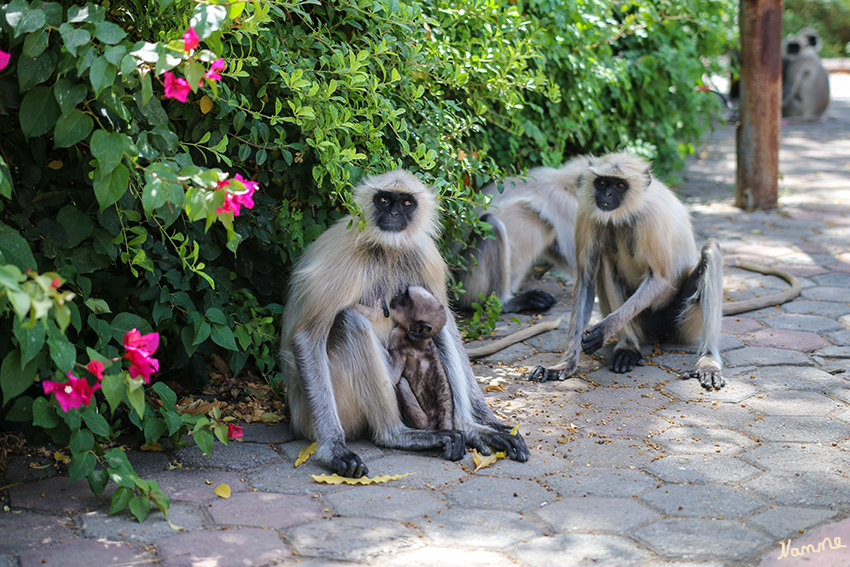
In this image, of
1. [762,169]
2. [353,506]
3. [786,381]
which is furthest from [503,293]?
[762,169]

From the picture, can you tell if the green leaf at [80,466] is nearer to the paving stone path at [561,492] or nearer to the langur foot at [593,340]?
the paving stone path at [561,492]

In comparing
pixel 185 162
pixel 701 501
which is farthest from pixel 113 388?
pixel 701 501

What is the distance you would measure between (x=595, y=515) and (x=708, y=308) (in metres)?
1.90

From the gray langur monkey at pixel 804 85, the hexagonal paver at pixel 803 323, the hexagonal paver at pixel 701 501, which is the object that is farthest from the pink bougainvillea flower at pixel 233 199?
the gray langur monkey at pixel 804 85

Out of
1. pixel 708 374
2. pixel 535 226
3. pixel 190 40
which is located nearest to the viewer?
pixel 190 40

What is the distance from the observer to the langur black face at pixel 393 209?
3.44 meters

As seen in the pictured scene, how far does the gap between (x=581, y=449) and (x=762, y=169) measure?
197 inches

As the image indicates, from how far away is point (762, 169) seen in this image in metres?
7.40

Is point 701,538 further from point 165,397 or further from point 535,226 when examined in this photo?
point 535,226

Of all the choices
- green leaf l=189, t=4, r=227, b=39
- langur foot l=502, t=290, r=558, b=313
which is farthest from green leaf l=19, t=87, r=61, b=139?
langur foot l=502, t=290, r=558, b=313

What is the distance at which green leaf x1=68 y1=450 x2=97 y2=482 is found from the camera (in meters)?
2.68

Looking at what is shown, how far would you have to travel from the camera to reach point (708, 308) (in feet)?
14.1

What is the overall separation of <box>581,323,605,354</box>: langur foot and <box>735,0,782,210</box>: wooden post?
12.9 ft

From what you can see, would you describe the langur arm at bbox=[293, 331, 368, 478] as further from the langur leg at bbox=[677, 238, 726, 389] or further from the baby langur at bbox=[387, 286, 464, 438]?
the langur leg at bbox=[677, 238, 726, 389]
